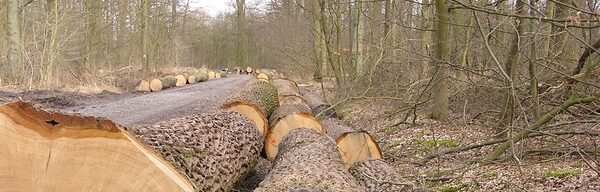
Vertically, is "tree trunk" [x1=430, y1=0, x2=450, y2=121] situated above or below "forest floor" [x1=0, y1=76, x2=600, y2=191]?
above

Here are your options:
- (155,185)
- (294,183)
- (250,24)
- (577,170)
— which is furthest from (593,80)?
(250,24)

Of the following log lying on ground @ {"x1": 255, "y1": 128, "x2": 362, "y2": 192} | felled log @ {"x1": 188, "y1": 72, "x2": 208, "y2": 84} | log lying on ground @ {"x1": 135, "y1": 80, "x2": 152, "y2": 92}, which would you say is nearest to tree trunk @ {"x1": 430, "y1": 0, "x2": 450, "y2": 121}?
log lying on ground @ {"x1": 255, "y1": 128, "x2": 362, "y2": 192}

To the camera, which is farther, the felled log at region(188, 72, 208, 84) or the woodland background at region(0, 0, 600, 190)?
the felled log at region(188, 72, 208, 84)

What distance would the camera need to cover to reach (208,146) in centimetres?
387

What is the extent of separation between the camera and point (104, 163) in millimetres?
2287

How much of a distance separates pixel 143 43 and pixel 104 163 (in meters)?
19.1

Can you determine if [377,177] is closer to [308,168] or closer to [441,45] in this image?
[308,168]

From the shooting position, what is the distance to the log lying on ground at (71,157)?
220cm

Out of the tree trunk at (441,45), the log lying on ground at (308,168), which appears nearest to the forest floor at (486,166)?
the tree trunk at (441,45)

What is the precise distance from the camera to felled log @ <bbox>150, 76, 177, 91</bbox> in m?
16.4

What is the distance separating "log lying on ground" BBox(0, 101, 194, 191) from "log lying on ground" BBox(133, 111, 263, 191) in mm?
554

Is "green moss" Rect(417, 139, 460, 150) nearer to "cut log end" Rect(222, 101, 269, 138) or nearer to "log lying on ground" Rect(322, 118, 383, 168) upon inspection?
"log lying on ground" Rect(322, 118, 383, 168)

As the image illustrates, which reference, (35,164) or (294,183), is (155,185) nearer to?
(35,164)

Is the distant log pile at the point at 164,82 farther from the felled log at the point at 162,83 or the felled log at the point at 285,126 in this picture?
the felled log at the point at 285,126
